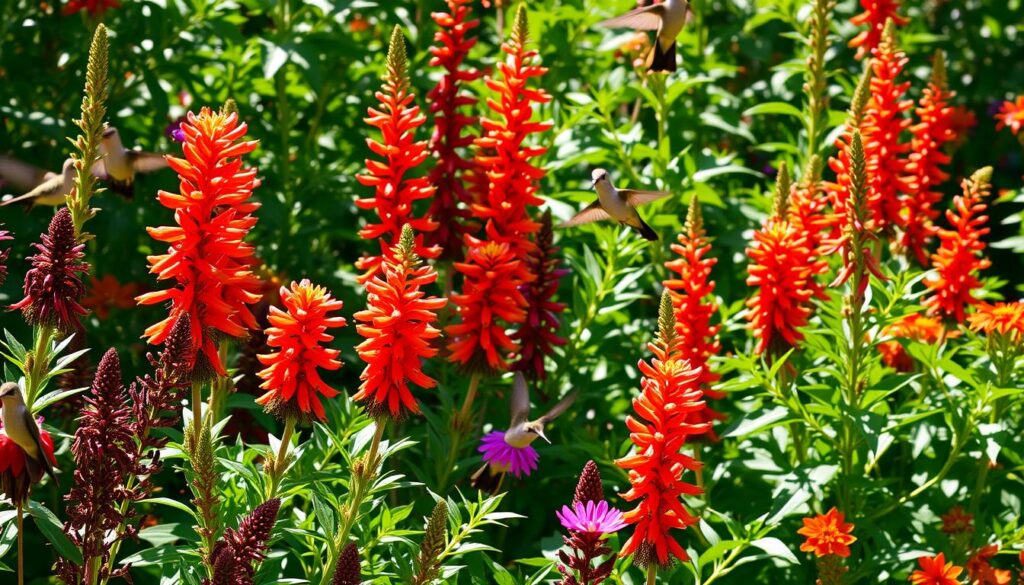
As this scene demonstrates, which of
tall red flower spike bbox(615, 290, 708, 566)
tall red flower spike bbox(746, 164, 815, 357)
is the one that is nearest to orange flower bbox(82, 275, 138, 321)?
tall red flower spike bbox(746, 164, 815, 357)

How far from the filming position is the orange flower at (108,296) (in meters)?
5.07

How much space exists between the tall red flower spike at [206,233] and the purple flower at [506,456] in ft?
3.33

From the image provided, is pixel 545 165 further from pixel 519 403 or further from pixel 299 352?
pixel 299 352

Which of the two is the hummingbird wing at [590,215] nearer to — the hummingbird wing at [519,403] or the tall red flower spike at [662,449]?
the hummingbird wing at [519,403]

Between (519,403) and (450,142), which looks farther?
(450,142)

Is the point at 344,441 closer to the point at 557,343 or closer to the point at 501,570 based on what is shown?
the point at 501,570

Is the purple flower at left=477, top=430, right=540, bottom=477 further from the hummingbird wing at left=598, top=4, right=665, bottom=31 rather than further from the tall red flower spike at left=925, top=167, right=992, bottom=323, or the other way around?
the tall red flower spike at left=925, top=167, right=992, bottom=323

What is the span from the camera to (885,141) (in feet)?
15.5

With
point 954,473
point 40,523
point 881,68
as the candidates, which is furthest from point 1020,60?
point 40,523

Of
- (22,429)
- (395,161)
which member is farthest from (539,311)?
(22,429)

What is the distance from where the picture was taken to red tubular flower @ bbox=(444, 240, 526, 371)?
3.97 metres

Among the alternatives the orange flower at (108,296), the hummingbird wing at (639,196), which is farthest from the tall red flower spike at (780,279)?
the orange flower at (108,296)

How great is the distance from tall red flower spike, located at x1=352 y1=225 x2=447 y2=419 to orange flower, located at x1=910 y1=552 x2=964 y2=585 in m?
1.73

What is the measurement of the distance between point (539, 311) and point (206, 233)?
1.50 metres
